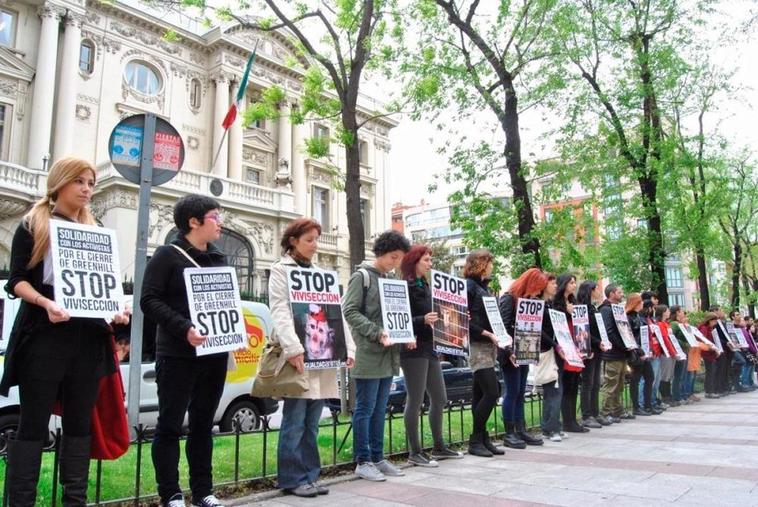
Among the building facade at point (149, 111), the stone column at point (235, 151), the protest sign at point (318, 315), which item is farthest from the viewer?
the stone column at point (235, 151)

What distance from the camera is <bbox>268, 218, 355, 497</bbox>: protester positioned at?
15.4ft

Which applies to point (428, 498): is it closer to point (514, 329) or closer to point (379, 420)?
point (379, 420)

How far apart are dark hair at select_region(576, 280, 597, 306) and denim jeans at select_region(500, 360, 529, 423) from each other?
251 centimetres

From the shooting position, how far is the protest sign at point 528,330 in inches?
274

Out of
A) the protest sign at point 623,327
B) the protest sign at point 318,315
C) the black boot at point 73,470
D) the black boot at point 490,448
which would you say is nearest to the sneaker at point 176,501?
the black boot at point 73,470

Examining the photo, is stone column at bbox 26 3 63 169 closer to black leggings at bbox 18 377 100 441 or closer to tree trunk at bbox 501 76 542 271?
tree trunk at bbox 501 76 542 271

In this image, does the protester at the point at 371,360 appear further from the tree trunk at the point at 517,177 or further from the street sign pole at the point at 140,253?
the tree trunk at the point at 517,177

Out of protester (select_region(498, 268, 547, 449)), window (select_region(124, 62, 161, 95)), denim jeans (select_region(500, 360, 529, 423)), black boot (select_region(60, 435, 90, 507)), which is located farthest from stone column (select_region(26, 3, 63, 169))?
black boot (select_region(60, 435, 90, 507))

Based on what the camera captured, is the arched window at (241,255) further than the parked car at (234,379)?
Yes

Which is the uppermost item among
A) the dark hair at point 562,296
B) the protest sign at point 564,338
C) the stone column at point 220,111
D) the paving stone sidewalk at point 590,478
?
the stone column at point 220,111

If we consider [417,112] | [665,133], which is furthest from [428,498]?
[665,133]

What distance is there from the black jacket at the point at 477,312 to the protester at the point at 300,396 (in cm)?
194

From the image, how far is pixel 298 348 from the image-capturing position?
15.0ft

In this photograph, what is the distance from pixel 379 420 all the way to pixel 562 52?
9.81 meters
